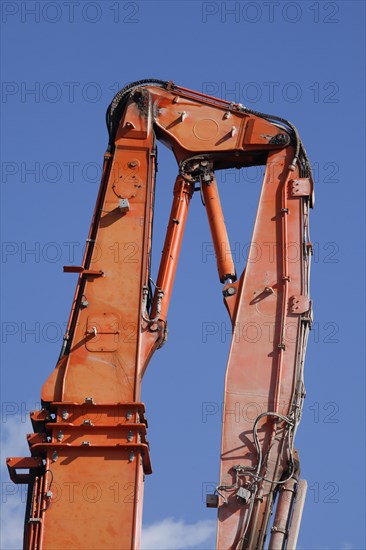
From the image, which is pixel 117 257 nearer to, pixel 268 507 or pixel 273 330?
pixel 273 330

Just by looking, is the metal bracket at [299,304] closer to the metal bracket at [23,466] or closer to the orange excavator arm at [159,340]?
the orange excavator arm at [159,340]

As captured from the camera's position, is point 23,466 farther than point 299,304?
No

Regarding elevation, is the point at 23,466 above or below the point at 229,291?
below

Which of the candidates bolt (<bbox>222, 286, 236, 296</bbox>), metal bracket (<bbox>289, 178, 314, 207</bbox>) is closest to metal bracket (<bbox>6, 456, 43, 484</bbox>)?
bolt (<bbox>222, 286, 236, 296</bbox>)

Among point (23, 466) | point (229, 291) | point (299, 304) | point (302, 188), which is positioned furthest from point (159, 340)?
point (302, 188)

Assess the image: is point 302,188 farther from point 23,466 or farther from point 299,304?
point 23,466

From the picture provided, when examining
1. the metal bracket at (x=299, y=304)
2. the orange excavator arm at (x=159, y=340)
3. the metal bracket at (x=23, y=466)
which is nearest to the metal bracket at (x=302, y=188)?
the orange excavator arm at (x=159, y=340)

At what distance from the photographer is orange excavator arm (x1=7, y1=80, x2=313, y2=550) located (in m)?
18.7

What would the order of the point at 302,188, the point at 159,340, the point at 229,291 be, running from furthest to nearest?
1. the point at 302,188
2. the point at 229,291
3. the point at 159,340

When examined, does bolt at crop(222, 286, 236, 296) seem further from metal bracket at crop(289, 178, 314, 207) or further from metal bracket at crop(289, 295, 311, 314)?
metal bracket at crop(289, 178, 314, 207)

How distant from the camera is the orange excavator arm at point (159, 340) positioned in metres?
18.7

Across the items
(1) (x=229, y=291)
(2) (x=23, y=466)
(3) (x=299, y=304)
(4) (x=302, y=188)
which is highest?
(4) (x=302, y=188)

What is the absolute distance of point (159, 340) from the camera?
→ 19.9 meters

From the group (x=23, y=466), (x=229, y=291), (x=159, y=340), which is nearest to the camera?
(x=23, y=466)
